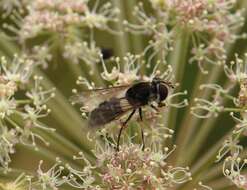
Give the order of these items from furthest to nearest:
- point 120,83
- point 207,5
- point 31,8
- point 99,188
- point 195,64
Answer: point 195,64, point 31,8, point 207,5, point 120,83, point 99,188

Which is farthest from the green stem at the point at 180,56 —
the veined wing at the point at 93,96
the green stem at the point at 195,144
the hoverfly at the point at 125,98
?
the veined wing at the point at 93,96

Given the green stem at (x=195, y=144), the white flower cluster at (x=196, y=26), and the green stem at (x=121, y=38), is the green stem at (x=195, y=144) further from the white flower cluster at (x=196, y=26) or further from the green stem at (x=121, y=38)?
the green stem at (x=121, y=38)

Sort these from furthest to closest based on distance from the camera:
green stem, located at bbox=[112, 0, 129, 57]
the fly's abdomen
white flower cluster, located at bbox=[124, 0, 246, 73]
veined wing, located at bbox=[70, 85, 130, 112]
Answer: green stem, located at bbox=[112, 0, 129, 57]
white flower cluster, located at bbox=[124, 0, 246, 73]
veined wing, located at bbox=[70, 85, 130, 112]
the fly's abdomen

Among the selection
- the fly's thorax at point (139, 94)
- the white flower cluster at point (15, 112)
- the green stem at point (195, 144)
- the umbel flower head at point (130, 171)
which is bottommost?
the green stem at point (195, 144)

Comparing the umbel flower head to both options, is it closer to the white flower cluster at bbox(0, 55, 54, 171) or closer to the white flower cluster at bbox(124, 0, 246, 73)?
the white flower cluster at bbox(0, 55, 54, 171)

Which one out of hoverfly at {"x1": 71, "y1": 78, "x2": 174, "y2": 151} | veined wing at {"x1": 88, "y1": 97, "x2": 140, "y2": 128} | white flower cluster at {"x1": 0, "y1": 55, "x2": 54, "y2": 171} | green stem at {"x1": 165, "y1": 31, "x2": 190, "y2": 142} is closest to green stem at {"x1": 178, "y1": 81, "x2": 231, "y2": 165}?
green stem at {"x1": 165, "y1": 31, "x2": 190, "y2": 142}

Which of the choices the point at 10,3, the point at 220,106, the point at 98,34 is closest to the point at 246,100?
the point at 220,106

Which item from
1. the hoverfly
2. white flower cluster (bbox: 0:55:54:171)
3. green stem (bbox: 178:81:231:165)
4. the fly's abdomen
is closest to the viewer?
the fly's abdomen

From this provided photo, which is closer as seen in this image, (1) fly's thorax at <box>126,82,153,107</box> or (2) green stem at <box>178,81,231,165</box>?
(1) fly's thorax at <box>126,82,153,107</box>

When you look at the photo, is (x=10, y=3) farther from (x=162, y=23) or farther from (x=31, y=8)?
(x=162, y=23)
